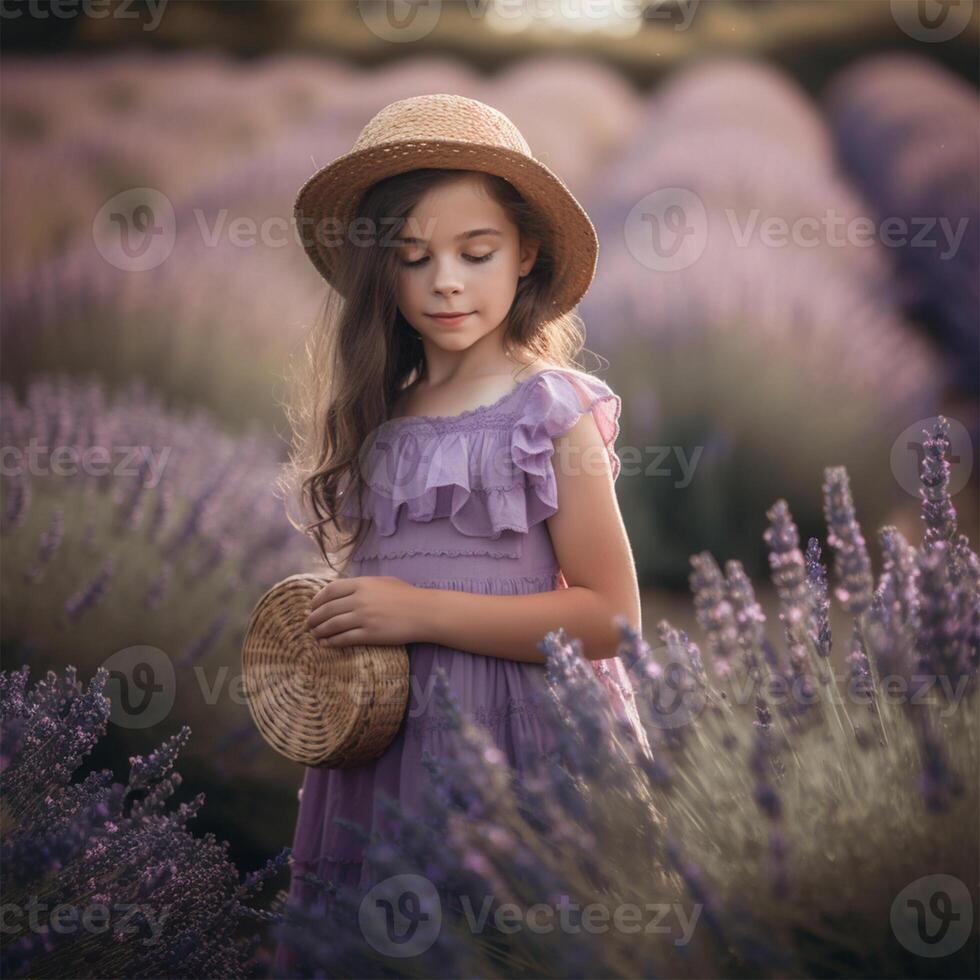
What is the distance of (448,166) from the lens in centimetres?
183

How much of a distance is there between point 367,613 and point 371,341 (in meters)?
0.51

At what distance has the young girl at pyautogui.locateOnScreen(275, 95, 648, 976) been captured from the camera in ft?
5.70

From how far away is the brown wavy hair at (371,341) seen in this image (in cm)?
188

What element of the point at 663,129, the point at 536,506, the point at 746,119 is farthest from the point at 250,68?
the point at 536,506

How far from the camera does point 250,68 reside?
414cm

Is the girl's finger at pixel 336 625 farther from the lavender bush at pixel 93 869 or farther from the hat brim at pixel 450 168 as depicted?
the hat brim at pixel 450 168

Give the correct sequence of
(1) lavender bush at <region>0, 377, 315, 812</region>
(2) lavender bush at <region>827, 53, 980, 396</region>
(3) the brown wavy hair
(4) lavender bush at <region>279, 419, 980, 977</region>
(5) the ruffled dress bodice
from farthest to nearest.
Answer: (2) lavender bush at <region>827, 53, 980, 396</region> → (1) lavender bush at <region>0, 377, 315, 812</region> → (3) the brown wavy hair → (5) the ruffled dress bodice → (4) lavender bush at <region>279, 419, 980, 977</region>

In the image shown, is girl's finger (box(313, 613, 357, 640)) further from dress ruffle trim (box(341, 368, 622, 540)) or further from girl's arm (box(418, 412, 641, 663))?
dress ruffle trim (box(341, 368, 622, 540))

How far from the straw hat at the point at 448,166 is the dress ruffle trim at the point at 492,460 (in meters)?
0.24

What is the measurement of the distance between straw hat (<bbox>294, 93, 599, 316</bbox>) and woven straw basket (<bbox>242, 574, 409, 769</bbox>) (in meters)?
0.63

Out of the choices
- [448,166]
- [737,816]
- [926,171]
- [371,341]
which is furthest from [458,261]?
[926,171]

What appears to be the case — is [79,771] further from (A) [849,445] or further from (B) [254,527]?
(A) [849,445]

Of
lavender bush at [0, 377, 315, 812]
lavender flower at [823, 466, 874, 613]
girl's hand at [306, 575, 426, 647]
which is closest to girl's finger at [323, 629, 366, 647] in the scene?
girl's hand at [306, 575, 426, 647]

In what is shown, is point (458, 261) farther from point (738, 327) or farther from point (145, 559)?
point (738, 327)
